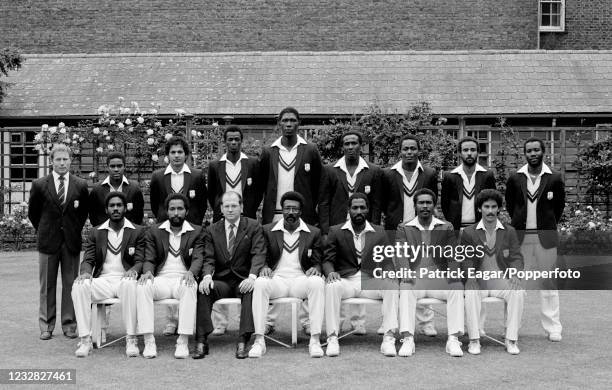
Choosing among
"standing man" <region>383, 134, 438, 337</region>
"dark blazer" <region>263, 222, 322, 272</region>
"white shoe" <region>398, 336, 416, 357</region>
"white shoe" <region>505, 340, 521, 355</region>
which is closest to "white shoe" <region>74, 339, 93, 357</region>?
"dark blazer" <region>263, 222, 322, 272</region>

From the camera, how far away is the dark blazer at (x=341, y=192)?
9.02 m

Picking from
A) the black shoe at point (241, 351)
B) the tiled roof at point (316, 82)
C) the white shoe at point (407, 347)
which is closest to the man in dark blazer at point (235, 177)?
A: the black shoe at point (241, 351)

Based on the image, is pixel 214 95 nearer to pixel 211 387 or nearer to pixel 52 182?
pixel 52 182

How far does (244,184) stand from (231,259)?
1.18 m

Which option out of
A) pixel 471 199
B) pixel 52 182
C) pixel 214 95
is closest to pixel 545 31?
pixel 214 95

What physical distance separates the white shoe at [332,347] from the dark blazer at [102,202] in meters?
2.63

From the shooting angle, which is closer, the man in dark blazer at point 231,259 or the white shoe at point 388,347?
the white shoe at point 388,347

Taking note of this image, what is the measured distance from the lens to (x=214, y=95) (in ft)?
63.7

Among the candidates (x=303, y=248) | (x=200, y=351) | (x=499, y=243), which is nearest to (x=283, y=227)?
(x=303, y=248)

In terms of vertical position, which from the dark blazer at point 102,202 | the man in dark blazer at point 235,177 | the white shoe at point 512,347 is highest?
the man in dark blazer at point 235,177

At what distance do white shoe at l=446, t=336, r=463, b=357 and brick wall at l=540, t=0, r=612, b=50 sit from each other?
17665mm

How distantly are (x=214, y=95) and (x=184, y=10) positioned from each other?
5.27 m

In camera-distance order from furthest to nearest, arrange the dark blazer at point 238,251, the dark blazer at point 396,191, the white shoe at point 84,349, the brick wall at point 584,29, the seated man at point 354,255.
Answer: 1. the brick wall at point 584,29
2. the dark blazer at point 396,191
3. the dark blazer at point 238,251
4. the seated man at point 354,255
5. the white shoe at point 84,349

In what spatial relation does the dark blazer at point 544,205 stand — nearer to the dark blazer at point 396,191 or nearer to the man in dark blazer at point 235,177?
the dark blazer at point 396,191
